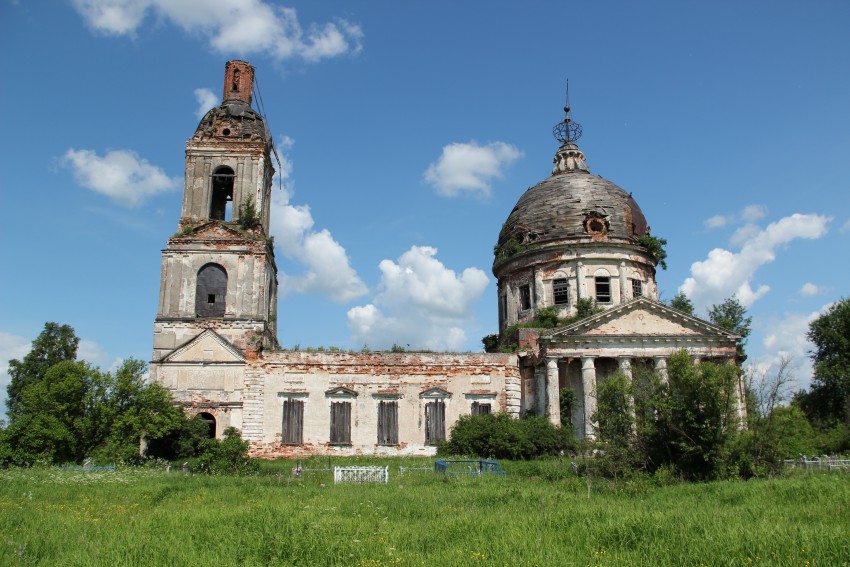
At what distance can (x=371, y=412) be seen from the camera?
3175 cm

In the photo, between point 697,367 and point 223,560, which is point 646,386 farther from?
point 223,560

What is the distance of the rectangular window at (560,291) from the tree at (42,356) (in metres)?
32.9

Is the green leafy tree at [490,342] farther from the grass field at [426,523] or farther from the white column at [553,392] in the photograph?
the grass field at [426,523]

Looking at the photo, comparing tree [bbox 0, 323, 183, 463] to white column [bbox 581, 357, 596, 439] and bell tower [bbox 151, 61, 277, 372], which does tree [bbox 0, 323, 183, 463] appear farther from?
white column [bbox 581, 357, 596, 439]

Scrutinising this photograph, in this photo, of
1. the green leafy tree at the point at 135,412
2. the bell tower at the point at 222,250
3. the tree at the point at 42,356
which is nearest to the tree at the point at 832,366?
the bell tower at the point at 222,250

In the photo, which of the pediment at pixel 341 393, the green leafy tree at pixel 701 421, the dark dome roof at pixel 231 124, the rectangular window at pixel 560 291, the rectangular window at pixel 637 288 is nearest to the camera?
the green leafy tree at pixel 701 421

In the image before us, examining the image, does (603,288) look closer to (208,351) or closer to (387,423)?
(387,423)

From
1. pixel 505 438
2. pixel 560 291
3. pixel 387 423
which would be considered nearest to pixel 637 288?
pixel 560 291

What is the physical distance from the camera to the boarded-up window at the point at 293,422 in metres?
31.0

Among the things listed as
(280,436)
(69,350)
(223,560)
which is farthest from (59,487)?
(69,350)

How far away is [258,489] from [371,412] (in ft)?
50.9

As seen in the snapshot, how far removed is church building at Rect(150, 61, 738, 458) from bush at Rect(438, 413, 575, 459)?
2.14 meters

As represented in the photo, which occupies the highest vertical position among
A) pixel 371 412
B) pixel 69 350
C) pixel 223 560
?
pixel 69 350

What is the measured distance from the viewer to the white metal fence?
19297 mm
